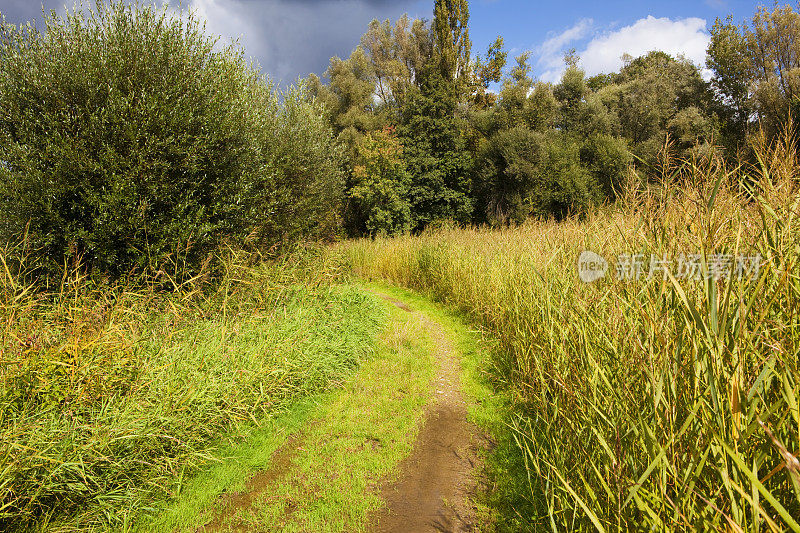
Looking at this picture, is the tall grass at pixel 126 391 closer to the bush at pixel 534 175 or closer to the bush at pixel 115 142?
the bush at pixel 115 142

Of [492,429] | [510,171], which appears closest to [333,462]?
[492,429]

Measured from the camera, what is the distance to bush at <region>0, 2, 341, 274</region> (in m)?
5.21

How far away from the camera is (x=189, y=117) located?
5.91 m

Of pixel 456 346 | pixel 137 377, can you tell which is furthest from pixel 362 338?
pixel 137 377

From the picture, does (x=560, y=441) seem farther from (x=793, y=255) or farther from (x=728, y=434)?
(x=793, y=255)

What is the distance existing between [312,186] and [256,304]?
6718mm

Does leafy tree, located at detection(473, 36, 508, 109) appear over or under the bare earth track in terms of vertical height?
over

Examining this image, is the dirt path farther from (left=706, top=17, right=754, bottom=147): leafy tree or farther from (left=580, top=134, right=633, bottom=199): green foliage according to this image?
(left=706, top=17, right=754, bottom=147): leafy tree

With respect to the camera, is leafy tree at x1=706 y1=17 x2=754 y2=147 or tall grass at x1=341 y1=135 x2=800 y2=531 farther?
leafy tree at x1=706 y1=17 x2=754 y2=147

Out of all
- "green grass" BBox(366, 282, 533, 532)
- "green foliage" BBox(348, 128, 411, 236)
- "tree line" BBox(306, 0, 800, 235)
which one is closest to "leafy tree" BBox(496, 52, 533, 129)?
"tree line" BBox(306, 0, 800, 235)

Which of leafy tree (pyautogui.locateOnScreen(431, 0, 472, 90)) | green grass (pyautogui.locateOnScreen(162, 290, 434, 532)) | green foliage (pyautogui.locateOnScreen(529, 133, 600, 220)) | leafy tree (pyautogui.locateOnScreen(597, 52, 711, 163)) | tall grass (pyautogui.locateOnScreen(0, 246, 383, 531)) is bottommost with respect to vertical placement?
green grass (pyautogui.locateOnScreen(162, 290, 434, 532))

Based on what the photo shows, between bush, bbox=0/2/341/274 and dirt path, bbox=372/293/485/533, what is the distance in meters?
4.41

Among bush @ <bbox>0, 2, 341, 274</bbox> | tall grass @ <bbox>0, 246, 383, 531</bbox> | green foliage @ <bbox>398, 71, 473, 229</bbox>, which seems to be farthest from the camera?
green foliage @ <bbox>398, 71, 473, 229</bbox>

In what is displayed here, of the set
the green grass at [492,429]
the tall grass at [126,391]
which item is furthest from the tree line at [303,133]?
the green grass at [492,429]
